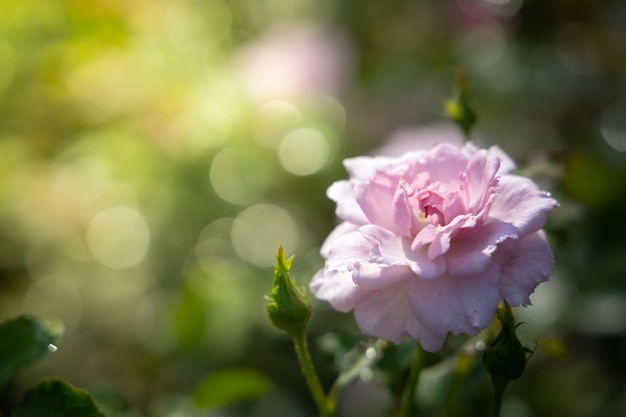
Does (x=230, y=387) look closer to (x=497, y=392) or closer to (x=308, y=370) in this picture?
(x=308, y=370)

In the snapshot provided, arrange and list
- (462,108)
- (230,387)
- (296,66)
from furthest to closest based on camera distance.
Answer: (296,66), (230,387), (462,108)

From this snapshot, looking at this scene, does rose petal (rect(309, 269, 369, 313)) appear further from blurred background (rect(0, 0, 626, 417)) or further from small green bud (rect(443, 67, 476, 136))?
blurred background (rect(0, 0, 626, 417))

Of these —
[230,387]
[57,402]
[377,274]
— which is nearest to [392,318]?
[377,274]

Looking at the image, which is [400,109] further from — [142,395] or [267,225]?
[142,395]

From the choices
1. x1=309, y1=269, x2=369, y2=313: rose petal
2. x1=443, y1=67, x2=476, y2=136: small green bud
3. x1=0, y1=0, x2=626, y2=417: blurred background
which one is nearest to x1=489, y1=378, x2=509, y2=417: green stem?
x1=309, y1=269, x2=369, y2=313: rose petal

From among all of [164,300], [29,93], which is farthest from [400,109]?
[29,93]
